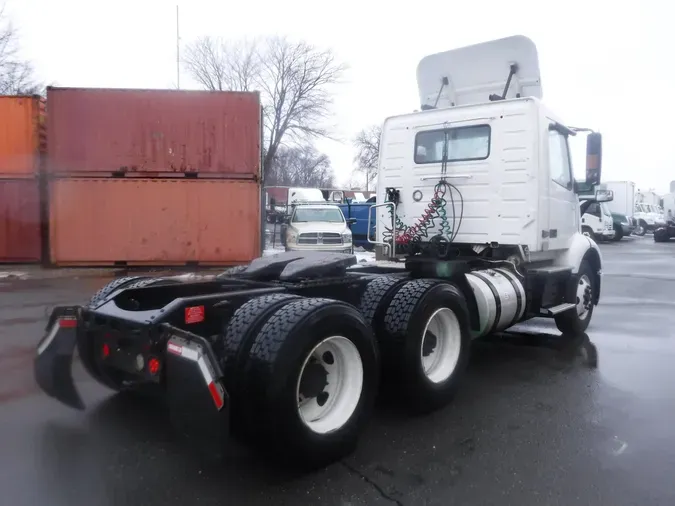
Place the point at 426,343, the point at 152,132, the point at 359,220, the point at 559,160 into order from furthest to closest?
the point at 359,220 → the point at 152,132 → the point at 559,160 → the point at 426,343

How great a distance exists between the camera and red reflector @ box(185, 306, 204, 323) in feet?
11.6

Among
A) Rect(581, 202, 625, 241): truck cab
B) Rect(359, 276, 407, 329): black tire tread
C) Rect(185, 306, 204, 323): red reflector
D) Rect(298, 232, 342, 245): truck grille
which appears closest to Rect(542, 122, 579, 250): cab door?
Rect(359, 276, 407, 329): black tire tread

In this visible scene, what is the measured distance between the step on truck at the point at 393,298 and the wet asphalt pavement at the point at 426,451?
254mm

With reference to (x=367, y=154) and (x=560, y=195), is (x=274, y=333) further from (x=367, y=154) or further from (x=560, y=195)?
(x=367, y=154)

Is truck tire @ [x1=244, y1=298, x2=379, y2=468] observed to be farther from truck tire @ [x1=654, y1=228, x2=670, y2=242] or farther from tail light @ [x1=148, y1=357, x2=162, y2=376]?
truck tire @ [x1=654, y1=228, x2=670, y2=242]

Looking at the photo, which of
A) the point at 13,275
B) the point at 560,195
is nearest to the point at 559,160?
the point at 560,195

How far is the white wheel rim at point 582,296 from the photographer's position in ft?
23.2

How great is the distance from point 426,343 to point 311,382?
1.39 m

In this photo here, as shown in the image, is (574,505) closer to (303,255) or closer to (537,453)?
(537,453)

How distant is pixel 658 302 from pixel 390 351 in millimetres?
8004

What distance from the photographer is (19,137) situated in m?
13.4

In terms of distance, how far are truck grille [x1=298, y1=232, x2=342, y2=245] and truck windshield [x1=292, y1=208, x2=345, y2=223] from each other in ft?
3.62

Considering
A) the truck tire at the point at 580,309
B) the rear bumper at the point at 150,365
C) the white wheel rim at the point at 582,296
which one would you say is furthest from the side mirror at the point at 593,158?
the rear bumper at the point at 150,365

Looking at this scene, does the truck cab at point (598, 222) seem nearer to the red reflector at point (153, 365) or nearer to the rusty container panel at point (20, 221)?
the rusty container panel at point (20, 221)
